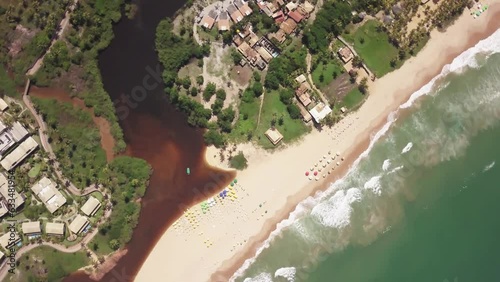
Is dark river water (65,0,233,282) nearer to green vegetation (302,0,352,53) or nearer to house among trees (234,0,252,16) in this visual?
house among trees (234,0,252,16)

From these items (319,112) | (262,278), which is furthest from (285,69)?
(262,278)

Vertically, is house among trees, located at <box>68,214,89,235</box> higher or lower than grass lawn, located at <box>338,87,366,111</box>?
higher

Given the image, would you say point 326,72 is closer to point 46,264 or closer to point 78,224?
point 78,224

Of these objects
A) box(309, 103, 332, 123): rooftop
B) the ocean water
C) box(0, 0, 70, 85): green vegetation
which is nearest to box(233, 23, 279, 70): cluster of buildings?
box(309, 103, 332, 123): rooftop

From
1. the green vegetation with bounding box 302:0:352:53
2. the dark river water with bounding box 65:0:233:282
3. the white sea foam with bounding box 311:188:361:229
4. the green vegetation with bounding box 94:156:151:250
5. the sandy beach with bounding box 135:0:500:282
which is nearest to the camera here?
the green vegetation with bounding box 94:156:151:250

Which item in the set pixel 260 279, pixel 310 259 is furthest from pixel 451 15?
pixel 260 279

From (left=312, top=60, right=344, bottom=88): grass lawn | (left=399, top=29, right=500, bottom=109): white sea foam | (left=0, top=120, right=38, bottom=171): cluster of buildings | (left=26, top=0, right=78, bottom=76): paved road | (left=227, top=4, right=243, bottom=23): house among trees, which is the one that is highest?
(left=26, top=0, right=78, bottom=76): paved road
